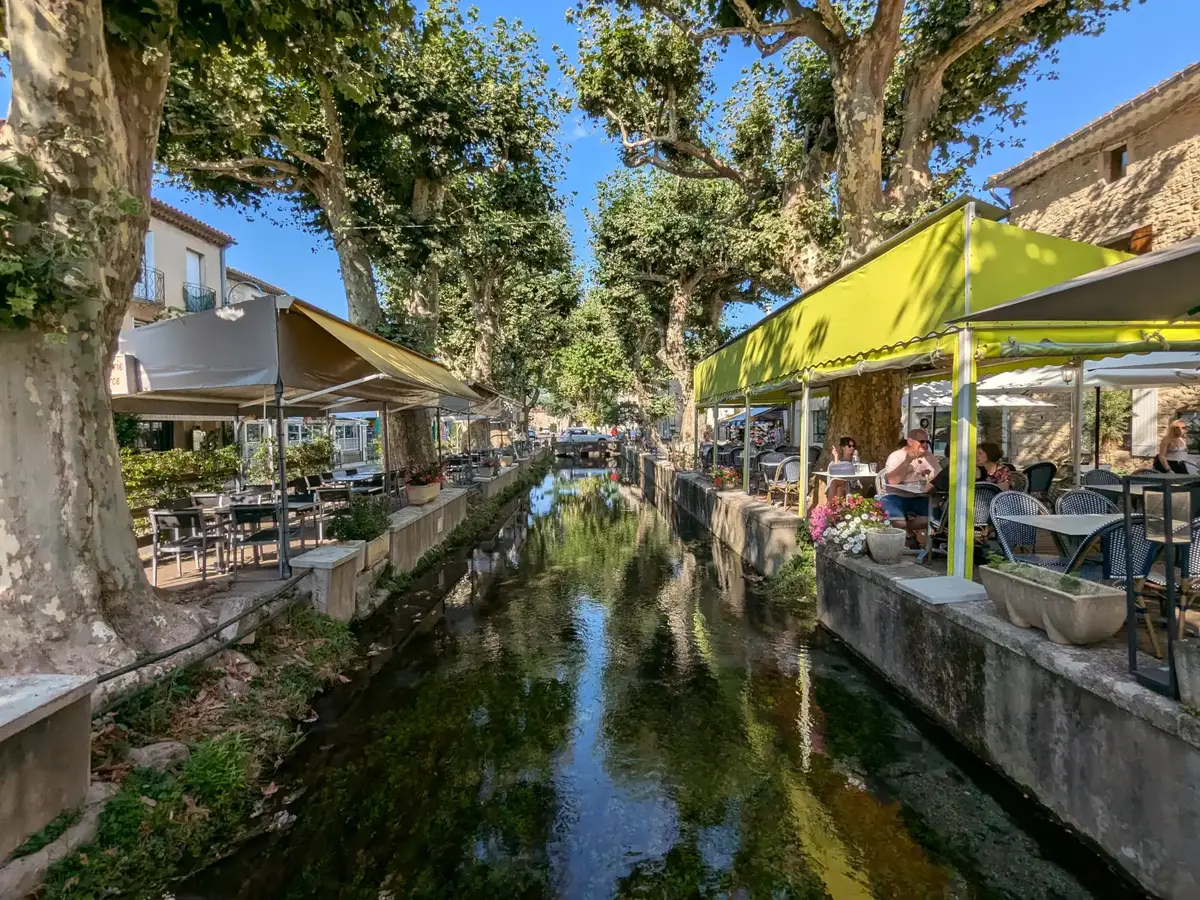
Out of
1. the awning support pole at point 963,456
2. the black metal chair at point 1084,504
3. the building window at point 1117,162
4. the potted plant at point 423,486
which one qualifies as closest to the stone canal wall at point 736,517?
the awning support pole at point 963,456

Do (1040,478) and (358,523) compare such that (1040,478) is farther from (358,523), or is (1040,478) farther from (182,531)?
(182,531)

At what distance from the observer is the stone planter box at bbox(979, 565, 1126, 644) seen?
3281mm

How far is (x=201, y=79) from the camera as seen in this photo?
5.41 metres

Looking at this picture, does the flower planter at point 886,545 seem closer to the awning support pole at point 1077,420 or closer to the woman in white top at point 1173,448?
the awning support pole at point 1077,420

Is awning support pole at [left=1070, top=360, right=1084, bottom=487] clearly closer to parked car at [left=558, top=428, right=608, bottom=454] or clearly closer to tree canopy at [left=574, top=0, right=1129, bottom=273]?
tree canopy at [left=574, top=0, right=1129, bottom=273]

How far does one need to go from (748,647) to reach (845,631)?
967mm

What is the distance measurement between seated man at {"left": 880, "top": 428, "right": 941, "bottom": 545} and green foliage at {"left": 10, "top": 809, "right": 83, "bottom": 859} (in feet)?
22.7

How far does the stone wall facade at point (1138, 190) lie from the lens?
1128 centimetres

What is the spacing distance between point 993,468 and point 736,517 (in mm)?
4572

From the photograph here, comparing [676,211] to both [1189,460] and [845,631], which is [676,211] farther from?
[845,631]

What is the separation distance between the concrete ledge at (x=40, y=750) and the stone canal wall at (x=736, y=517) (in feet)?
24.7

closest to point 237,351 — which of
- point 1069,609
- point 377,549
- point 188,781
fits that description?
point 377,549

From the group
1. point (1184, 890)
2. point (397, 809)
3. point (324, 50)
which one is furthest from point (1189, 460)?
point (324, 50)

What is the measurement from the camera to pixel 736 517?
11.2 m
